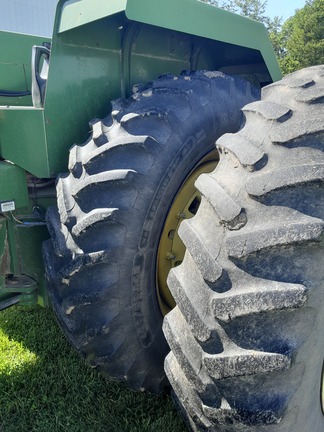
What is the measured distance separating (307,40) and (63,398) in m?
21.8

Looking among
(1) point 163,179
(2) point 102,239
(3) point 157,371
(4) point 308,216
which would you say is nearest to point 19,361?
(3) point 157,371

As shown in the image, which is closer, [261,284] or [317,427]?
[261,284]

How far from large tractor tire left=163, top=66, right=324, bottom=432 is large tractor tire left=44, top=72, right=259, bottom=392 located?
0.38m

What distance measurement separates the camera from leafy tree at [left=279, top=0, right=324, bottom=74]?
65.4 ft

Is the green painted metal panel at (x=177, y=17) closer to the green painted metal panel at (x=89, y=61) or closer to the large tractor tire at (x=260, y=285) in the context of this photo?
the green painted metal panel at (x=89, y=61)

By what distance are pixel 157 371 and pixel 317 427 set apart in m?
0.72

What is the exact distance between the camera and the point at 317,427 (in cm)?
145

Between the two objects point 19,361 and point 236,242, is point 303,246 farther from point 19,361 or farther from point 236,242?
point 19,361

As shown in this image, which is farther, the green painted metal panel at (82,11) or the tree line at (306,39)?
→ the tree line at (306,39)

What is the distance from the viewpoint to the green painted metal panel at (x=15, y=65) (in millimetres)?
2773

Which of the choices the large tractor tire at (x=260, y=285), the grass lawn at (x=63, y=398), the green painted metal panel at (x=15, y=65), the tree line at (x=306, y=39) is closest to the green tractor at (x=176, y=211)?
the large tractor tire at (x=260, y=285)

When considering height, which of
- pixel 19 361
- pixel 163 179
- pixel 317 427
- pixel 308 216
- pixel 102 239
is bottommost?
pixel 19 361

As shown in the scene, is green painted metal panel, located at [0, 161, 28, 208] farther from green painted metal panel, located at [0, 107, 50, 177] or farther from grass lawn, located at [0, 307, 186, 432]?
grass lawn, located at [0, 307, 186, 432]

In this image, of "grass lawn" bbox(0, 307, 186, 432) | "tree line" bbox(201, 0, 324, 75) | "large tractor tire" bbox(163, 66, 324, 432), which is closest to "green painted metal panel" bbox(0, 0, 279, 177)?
"large tractor tire" bbox(163, 66, 324, 432)
